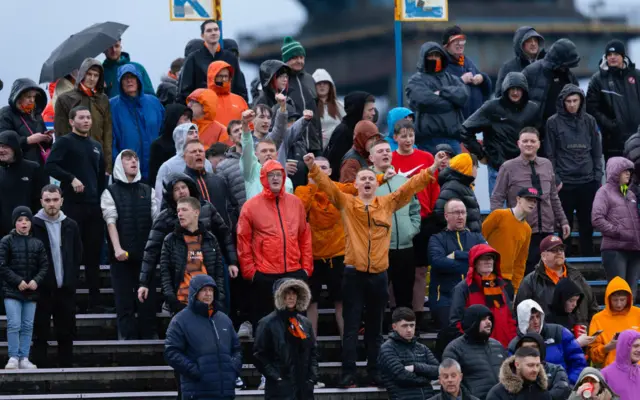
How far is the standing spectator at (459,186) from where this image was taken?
49.5 feet

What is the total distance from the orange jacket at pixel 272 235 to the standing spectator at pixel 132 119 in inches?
105

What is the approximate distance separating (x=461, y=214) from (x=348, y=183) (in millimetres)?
1172

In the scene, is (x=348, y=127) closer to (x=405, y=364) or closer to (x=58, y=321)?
(x=58, y=321)

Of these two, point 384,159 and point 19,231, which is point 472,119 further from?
point 19,231

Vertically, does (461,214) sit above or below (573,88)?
below

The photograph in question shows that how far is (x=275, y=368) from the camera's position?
42.5 ft

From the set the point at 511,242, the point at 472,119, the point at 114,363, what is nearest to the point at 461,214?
the point at 511,242

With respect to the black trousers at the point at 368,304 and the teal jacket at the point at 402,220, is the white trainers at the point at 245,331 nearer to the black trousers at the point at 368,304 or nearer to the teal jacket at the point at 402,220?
the black trousers at the point at 368,304

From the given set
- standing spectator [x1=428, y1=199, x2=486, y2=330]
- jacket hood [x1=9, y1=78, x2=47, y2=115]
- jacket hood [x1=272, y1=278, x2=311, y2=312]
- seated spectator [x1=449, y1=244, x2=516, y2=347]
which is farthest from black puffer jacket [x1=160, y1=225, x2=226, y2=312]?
jacket hood [x1=9, y1=78, x2=47, y2=115]

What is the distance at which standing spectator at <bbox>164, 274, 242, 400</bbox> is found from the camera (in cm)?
1279

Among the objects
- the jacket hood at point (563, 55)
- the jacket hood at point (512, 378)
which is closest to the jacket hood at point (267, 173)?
the jacket hood at point (512, 378)

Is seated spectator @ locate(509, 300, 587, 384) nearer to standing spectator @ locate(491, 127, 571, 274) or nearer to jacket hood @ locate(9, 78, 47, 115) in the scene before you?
standing spectator @ locate(491, 127, 571, 274)

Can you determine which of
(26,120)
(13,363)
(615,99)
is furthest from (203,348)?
(615,99)

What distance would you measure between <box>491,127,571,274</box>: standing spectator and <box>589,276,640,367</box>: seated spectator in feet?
5.03
